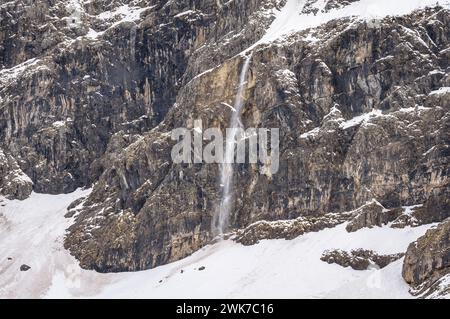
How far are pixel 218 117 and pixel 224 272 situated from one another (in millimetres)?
21932

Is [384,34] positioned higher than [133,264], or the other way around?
[384,34]

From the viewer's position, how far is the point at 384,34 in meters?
117

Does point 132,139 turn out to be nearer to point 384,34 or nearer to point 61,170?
point 61,170

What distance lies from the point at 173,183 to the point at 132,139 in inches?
742

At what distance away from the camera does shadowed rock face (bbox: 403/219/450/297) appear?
9000 cm

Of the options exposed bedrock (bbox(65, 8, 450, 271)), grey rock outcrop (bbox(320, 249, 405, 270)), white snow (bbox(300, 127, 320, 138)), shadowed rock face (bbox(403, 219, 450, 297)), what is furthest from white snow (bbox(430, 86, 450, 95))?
shadowed rock face (bbox(403, 219, 450, 297))

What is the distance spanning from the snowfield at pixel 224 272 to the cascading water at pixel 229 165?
304cm

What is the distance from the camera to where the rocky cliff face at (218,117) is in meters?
111

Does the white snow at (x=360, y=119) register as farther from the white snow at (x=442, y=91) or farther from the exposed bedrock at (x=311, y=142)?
the white snow at (x=442, y=91)
